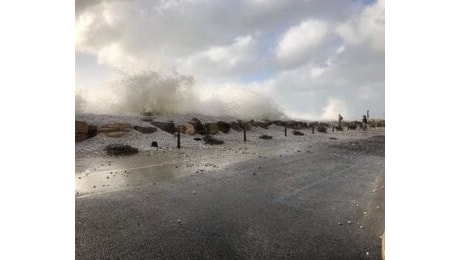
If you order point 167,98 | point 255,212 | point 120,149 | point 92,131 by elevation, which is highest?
point 167,98

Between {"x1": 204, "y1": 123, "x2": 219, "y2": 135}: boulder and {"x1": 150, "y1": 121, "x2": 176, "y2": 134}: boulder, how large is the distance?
25 cm

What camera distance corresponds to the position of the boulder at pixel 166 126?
2417 millimetres

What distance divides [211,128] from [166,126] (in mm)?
356

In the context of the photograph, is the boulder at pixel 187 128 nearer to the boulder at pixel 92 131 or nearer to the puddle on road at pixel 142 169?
the puddle on road at pixel 142 169

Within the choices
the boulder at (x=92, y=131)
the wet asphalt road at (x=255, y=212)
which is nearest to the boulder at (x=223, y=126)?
the wet asphalt road at (x=255, y=212)

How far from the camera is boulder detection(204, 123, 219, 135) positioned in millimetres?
2349

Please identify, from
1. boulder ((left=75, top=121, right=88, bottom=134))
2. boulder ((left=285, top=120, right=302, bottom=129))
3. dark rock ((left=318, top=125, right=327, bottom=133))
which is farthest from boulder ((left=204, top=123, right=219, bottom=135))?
boulder ((left=75, top=121, right=88, bottom=134))

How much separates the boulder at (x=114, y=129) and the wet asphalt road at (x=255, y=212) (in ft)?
1.48

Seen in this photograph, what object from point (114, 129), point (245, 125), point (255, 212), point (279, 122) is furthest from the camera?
point (114, 129)

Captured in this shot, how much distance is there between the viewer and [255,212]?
6.35 feet

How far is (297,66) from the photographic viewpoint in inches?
80.8

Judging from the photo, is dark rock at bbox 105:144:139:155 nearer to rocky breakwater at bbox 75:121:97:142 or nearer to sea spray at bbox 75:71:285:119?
rocky breakwater at bbox 75:121:97:142

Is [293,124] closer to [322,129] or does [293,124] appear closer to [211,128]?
[322,129]

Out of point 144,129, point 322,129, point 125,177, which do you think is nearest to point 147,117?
point 144,129
